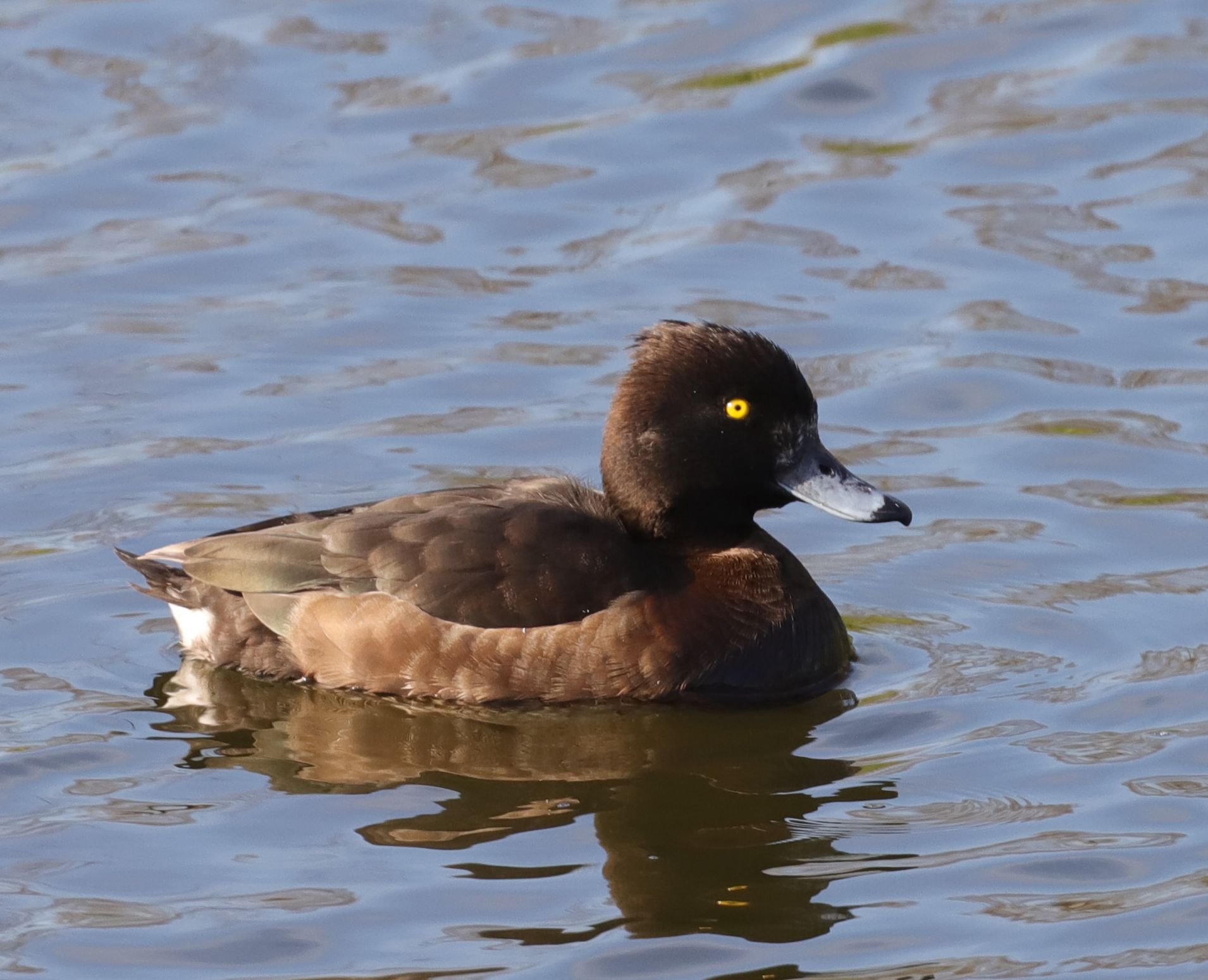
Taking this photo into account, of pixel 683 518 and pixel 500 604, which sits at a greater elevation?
pixel 683 518

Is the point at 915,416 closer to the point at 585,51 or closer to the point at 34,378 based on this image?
the point at 34,378

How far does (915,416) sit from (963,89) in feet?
13.9

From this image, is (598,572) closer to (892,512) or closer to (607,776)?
(607,776)

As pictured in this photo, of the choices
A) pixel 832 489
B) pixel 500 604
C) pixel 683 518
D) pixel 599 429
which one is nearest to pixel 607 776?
pixel 500 604

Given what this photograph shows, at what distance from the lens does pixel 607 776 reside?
280 inches

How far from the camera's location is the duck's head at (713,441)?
25.5 ft

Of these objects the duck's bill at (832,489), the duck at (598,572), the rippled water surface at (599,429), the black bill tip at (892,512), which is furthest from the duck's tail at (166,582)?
the black bill tip at (892,512)

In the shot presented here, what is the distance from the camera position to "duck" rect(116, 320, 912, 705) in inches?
298

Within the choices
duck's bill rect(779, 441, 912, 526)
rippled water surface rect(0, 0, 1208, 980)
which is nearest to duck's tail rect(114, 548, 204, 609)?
rippled water surface rect(0, 0, 1208, 980)

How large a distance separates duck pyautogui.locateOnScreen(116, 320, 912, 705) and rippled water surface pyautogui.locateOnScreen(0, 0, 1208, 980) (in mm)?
157

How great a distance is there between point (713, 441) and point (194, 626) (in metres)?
1.96

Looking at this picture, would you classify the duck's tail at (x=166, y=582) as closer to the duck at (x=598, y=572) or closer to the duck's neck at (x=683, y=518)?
the duck at (x=598, y=572)

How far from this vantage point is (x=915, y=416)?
9.96m

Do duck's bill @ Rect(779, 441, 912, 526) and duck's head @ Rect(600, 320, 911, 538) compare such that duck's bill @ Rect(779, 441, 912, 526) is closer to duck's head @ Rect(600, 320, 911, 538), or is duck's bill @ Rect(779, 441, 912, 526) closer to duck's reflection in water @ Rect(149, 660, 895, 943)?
duck's head @ Rect(600, 320, 911, 538)
